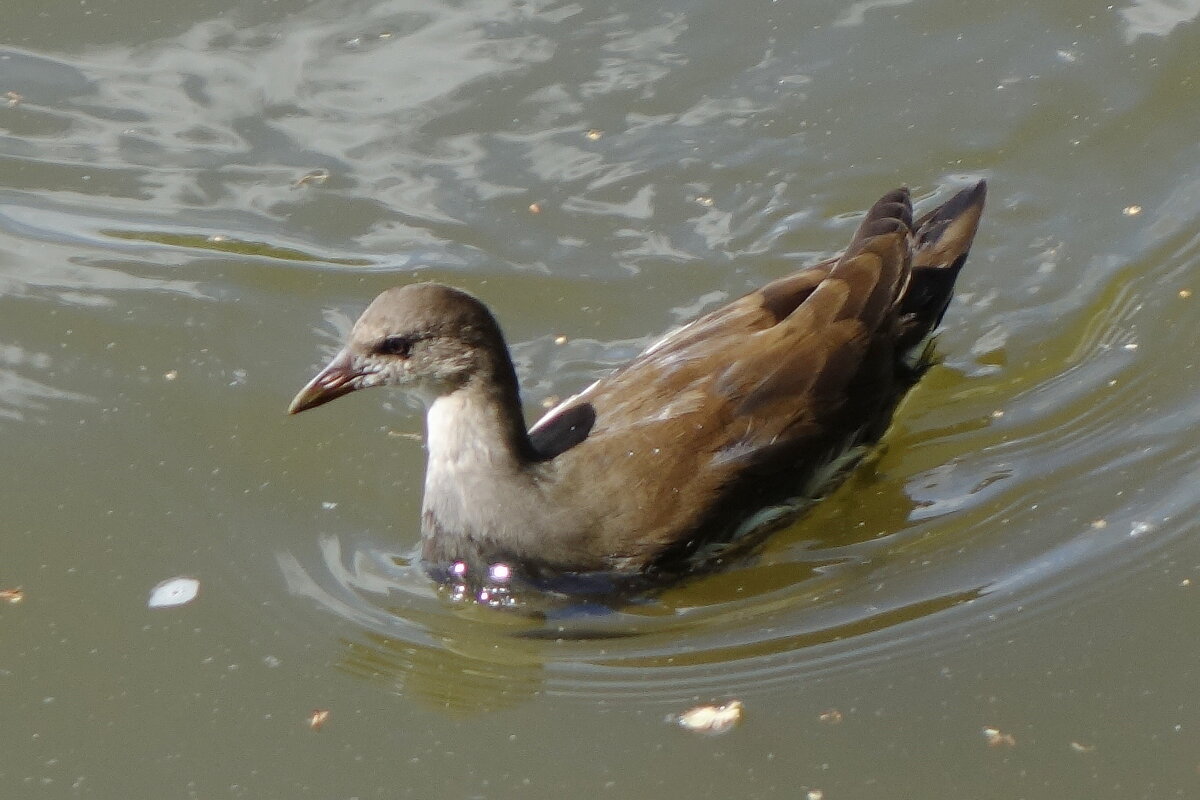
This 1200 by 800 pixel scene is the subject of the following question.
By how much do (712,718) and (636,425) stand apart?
1.13 m

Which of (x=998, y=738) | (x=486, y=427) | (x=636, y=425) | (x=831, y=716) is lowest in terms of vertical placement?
(x=998, y=738)

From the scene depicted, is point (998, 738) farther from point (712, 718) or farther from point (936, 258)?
point (936, 258)

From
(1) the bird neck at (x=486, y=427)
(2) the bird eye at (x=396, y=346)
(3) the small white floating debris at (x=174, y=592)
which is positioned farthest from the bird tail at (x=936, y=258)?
(3) the small white floating debris at (x=174, y=592)

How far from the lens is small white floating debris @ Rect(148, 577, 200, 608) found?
17.5 feet

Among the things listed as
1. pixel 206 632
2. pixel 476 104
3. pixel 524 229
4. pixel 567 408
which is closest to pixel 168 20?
pixel 476 104

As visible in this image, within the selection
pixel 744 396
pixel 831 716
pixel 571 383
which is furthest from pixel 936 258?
pixel 831 716

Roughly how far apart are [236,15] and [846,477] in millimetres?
3826

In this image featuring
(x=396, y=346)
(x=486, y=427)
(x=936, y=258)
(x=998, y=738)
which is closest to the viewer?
(x=998, y=738)

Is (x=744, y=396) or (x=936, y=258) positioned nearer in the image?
(x=744, y=396)

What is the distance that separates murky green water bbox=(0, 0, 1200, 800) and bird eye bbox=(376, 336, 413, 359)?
726 millimetres

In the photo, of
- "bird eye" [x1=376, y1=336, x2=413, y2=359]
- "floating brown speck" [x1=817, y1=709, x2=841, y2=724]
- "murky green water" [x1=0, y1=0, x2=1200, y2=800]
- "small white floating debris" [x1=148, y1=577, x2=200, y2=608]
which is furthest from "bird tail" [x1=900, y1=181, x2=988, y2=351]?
"small white floating debris" [x1=148, y1=577, x2=200, y2=608]

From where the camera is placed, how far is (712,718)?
4.93 meters

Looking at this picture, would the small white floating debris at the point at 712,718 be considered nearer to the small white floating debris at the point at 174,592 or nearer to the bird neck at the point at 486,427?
the bird neck at the point at 486,427

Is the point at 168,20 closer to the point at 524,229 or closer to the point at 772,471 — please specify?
the point at 524,229
